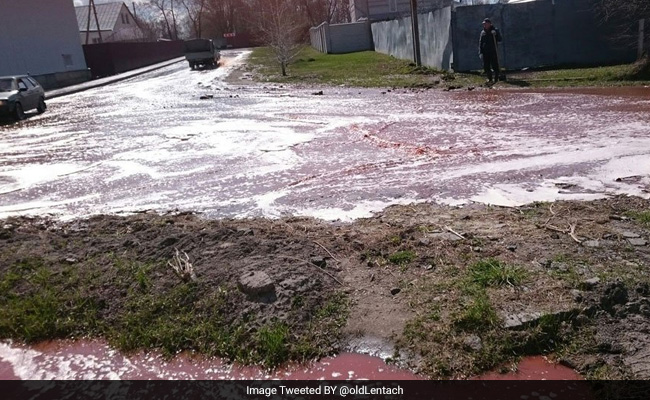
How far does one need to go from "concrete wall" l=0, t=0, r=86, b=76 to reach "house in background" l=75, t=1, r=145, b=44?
34936 mm

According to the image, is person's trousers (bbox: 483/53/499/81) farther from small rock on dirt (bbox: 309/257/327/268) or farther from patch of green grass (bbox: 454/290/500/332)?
patch of green grass (bbox: 454/290/500/332)

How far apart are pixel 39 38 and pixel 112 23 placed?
4597cm

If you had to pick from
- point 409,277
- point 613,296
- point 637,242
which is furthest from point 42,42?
point 613,296

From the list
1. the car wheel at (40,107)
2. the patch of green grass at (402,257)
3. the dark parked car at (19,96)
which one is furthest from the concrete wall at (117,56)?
the patch of green grass at (402,257)

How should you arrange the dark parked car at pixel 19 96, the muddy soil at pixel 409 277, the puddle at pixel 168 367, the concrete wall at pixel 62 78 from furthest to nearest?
the concrete wall at pixel 62 78 → the dark parked car at pixel 19 96 → the muddy soil at pixel 409 277 → the puddle at pixel 168 367

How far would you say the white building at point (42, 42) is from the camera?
32.1m

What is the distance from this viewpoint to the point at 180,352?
3.93m

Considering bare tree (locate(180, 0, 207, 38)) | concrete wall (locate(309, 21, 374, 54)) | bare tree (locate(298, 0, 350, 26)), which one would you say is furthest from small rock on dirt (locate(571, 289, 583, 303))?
bare tree (locate(180, 0, 207, 38))

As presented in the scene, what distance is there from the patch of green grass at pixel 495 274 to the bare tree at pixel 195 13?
92.8 meters

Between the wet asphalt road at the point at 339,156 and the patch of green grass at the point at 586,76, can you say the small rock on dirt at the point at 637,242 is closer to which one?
the wet asphalt road at the point at 339,156

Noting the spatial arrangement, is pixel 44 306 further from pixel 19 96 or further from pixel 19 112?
pixel 19 96

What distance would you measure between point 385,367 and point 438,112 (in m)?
10.9

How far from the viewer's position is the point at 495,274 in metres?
4.27

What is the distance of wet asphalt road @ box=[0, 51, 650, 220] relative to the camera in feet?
23.2
